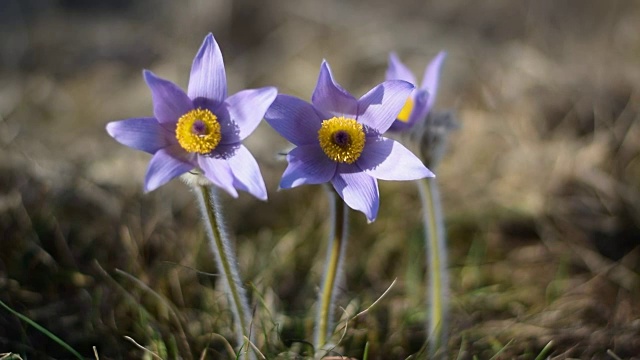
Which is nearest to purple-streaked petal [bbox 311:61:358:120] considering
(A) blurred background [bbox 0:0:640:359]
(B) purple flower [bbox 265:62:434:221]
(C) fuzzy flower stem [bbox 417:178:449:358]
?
(B) purple flower [bbox 265:62:434:221]

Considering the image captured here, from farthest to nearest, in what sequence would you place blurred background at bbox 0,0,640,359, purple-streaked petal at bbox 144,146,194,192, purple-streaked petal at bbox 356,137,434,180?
1. blurred background at bbox 0,0,640,359
2. purple-streaked petal at bbox 356,137,434,180
3. purple-streaked petal at bbox 144,146,194,192

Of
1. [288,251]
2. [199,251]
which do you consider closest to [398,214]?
[288,251]

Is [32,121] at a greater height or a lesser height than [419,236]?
greater

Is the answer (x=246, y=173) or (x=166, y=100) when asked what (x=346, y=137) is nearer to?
(x=246, y=173)

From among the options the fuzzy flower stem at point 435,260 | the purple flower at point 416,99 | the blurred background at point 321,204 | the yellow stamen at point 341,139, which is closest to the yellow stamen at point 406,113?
the purple flower at point 416,99

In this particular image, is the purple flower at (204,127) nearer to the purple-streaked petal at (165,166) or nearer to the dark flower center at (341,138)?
the purple-streaked petal at (165,166)

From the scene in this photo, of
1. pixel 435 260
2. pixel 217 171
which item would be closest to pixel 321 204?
pixel 435 260

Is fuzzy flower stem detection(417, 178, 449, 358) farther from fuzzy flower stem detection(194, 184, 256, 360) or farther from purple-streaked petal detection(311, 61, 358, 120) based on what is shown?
fuzzy flower stem detection(194, 184, 256, 360)

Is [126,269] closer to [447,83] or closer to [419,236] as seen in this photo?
[419,236]
